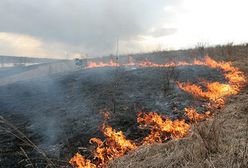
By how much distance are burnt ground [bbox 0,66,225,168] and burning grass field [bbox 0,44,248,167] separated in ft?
0.07

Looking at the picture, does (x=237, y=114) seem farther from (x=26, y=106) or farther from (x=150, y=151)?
(x=26, y=106)

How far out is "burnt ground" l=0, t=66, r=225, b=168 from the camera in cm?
751

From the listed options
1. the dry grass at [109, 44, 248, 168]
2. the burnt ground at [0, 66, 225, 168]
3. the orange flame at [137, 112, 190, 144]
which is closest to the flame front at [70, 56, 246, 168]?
the orange flame at [137, 112, 190, 144]

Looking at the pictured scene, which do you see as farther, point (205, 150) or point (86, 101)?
point (86, 101)

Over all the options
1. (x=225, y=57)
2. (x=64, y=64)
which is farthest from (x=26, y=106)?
(x=64, y=64)

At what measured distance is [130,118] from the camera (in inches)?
324

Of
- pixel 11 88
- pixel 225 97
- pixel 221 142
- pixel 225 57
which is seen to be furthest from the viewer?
pixel 225 57

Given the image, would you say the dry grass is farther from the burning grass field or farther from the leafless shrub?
the leafless shrub

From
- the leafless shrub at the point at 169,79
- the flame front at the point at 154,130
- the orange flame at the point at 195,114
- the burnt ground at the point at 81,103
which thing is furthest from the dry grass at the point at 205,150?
the leafless shrub at the point at 169,79

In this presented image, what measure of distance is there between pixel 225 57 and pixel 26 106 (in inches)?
356

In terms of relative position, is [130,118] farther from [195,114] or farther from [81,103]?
[81,103]

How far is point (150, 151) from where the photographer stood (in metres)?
6.25

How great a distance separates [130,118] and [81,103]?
67.7 inches

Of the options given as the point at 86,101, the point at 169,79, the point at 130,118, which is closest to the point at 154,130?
the point at 130,118
